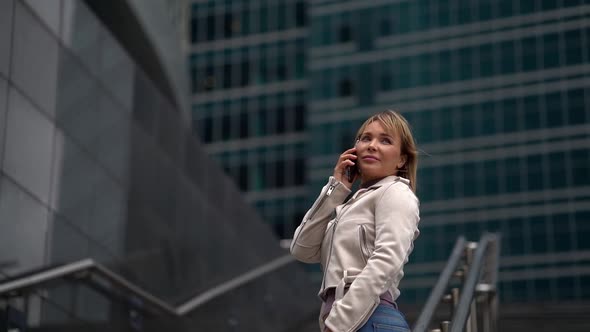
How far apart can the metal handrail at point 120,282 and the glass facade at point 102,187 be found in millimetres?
106

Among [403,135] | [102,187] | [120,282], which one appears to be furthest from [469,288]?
[102,187]

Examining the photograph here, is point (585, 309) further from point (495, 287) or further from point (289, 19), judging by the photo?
point (289, 19)

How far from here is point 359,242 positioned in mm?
5172

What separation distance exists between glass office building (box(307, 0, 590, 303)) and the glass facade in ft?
164

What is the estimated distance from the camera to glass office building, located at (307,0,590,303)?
65938 mm

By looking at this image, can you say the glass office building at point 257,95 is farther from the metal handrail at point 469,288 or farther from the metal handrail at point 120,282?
the metal handrail at point 469,288

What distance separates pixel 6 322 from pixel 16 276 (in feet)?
3.69

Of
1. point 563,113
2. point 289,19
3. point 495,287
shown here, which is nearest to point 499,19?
point 563,113

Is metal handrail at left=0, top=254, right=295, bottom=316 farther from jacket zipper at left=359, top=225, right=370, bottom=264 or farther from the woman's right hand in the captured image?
jacket zipper at left=359, top=225, right=370, bottom=264

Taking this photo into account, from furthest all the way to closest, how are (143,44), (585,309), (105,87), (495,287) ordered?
(143,44) → (585,309) → (105,87) → (495,287)

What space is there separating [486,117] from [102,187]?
192 ft

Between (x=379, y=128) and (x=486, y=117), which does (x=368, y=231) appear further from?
(x=486, y=117)

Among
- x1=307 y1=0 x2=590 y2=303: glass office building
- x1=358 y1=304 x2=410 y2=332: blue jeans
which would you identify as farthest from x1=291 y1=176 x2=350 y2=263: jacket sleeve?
x1=307 y1=0 x2=590 y2=303: glass office building

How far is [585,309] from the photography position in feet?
48.2
